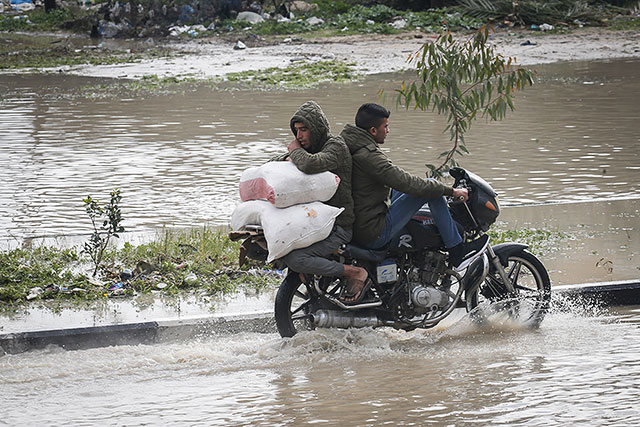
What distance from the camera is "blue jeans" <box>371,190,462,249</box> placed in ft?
19.8

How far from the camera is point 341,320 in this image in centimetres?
604

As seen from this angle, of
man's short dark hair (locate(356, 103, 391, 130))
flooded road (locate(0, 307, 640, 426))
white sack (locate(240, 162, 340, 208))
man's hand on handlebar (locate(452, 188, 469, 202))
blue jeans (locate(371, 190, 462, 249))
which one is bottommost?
flooded road (locate(0, 307, 640, 426))

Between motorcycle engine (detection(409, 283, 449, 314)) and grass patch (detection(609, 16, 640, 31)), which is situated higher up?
grass patch (detection(609, 16, 640, 31))

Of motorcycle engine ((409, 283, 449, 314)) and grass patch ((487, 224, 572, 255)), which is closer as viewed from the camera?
motorcycle engine ((409, 283, 449, 314))

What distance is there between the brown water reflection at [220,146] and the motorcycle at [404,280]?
3.68 m

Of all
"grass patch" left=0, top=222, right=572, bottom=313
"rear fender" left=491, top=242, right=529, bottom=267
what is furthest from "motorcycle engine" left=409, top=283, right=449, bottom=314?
"grass patch" left=0, top=222, right=572, bottom=313

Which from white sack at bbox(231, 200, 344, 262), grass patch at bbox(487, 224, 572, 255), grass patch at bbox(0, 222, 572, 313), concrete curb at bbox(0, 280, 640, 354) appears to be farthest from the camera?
grass patch at bbox(487, 224, 572, 255)

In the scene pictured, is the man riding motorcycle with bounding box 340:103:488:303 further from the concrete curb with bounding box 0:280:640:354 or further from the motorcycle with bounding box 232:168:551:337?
the concrete curb with bounding box 0:280:640:354

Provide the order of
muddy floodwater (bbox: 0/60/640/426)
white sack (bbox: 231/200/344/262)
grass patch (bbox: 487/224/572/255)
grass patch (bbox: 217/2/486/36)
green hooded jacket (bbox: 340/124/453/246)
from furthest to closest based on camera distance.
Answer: grass patch (bbox: 217/2/486/36) < grass patch (bbox: 487/224/572/255) < green hooded jacket (bbox: 340/124/453/246) < white sack (bbox: 231/200/344/262) < muddy floodwater (bbox: 0/60/640/426)

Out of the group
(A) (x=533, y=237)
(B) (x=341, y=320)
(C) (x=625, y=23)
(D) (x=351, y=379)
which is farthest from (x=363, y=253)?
(C) (x=625, y=23)

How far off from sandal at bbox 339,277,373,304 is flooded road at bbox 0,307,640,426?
10.2 inches

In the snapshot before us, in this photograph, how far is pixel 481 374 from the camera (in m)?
5.63

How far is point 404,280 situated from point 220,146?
28.8ft

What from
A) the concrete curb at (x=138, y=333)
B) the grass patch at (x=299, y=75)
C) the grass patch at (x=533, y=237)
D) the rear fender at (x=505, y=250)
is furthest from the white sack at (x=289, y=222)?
the grass patch at (x=299, y=75)
